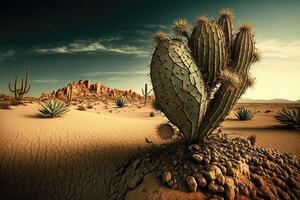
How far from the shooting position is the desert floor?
509cm

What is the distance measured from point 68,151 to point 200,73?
12.0 ft

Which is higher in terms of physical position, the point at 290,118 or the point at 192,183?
the point at 290,118

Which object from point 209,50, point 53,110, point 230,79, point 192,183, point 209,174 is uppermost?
point 209,50

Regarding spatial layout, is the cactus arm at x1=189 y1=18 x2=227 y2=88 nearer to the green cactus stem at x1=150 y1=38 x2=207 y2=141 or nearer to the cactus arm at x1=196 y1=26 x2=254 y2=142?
the green cactus stem at x1=150 y1=38 x2=207 y2=141

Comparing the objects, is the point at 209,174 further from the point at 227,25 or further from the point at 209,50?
the point at 227,25

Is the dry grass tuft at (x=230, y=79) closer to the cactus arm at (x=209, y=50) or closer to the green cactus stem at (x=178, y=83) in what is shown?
the cactus arm at (x=209, y=50)

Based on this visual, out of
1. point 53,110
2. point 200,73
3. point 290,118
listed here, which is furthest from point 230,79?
point 53,110

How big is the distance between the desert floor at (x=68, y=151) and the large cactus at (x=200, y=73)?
1876 mm

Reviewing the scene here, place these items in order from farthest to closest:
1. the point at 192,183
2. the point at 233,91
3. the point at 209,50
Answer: the point at 233,91
the point at 209,50
the point at 192,183

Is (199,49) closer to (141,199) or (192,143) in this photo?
(192,143)

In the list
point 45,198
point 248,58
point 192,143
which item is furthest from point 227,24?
point 45,198

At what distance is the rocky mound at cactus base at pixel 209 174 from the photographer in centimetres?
404

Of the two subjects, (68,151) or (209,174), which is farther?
(68,151)

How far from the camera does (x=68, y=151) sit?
611cm
